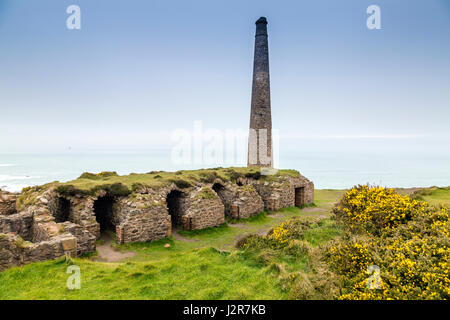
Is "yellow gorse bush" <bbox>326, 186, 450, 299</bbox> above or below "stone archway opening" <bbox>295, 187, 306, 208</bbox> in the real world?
above

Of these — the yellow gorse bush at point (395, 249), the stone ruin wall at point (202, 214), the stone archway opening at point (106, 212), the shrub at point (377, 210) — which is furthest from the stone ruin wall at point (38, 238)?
the shrub at point (377, 210)

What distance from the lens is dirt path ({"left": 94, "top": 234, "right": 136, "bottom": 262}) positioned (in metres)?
11.4

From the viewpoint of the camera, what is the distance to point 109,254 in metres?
12.0

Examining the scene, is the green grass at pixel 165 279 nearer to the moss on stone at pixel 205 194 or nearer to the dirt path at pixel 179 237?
the dirt path at pixel 179 237

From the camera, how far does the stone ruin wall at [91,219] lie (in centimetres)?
902

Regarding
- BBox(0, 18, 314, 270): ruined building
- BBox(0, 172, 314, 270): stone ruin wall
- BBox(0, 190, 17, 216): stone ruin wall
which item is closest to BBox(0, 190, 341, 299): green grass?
BBox(0, 172, 314, 270): stone ruin wall

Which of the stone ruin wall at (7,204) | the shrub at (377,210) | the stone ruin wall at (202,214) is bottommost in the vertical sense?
the stone ruin wall at (202,214)

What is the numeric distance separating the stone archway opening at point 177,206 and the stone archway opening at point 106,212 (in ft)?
12.1

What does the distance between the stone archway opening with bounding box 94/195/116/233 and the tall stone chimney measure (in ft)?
51.0

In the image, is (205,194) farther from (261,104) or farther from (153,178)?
(261,104)

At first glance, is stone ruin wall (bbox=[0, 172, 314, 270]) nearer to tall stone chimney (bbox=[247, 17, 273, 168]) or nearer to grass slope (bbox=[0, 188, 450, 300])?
grass slope (bbox=[0, 188, 450, 300])

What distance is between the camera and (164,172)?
19812 mm
